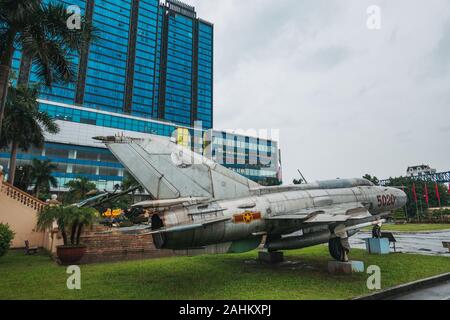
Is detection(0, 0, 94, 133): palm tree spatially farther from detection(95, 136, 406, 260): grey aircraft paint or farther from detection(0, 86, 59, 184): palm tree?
detection(0, 86, 59, 184): palm tree

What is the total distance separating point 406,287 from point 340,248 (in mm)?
2778

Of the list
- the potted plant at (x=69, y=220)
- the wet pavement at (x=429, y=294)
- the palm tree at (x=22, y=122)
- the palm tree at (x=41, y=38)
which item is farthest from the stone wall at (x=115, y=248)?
the palm tree at (x=22, y=122)

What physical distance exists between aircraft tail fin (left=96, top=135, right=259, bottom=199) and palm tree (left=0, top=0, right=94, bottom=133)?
8.59 metres

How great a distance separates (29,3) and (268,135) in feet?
285

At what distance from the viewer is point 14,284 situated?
9.96 m

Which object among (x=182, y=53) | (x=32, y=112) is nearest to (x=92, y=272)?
(x=32, y=112)

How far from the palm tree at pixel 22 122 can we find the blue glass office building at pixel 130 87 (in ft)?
110

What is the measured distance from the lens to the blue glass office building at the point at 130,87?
69062mm

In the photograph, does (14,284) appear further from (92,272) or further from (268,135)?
(268,135)

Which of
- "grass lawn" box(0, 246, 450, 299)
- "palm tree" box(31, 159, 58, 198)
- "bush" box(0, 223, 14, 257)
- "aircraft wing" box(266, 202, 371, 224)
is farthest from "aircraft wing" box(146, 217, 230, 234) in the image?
"palm tree" box(31, 159, 58, 198)

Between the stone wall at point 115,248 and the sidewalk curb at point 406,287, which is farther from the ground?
→ the stone wall at point 115,248

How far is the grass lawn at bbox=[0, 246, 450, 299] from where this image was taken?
28.4ft

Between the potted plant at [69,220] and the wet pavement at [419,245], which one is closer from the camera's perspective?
the potted plant at [69,220]

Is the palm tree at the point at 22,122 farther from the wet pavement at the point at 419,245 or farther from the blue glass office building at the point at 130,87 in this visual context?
the blue glass office building at the point at 130,87
